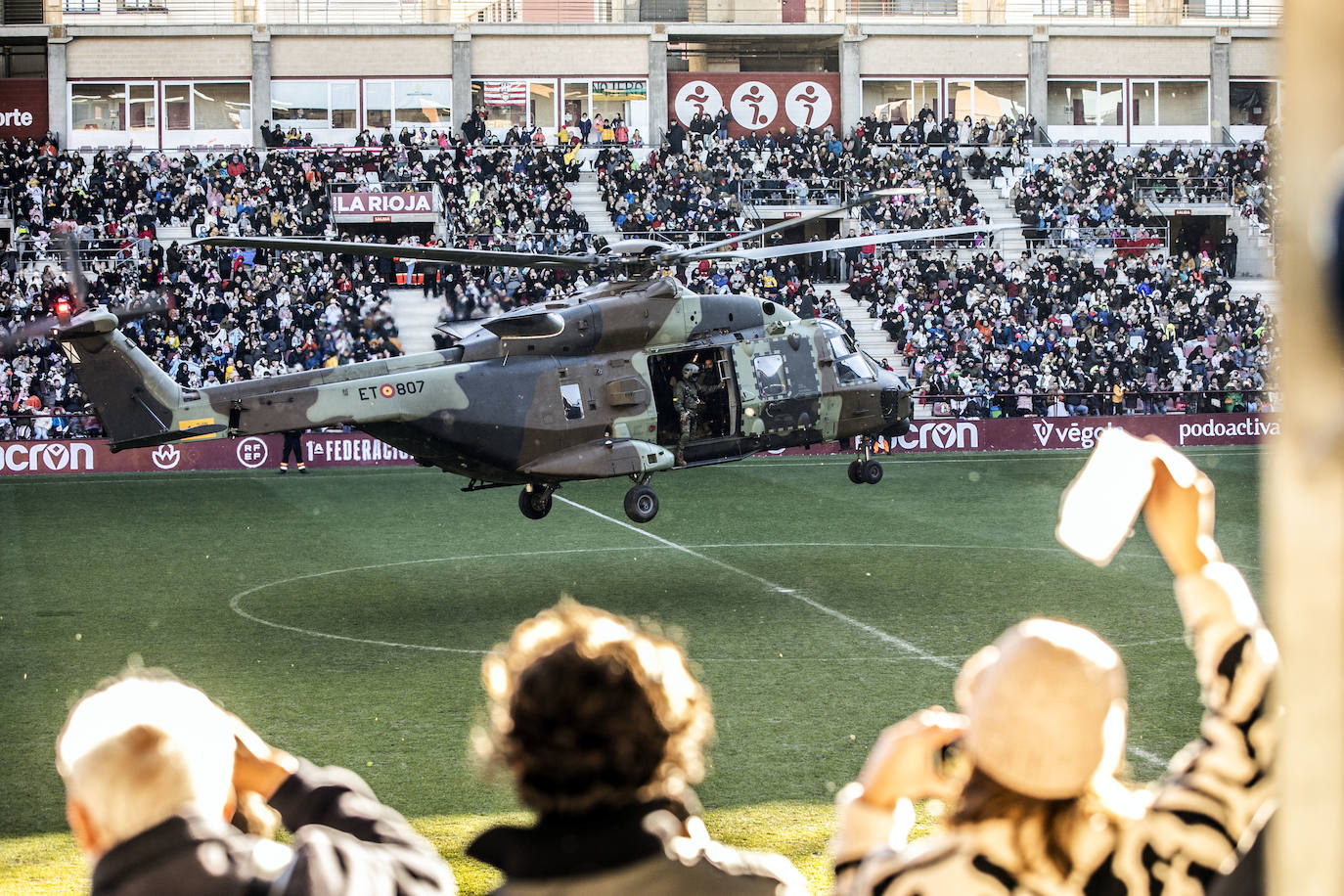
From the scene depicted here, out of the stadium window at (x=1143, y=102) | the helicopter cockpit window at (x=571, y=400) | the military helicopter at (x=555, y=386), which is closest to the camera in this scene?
the military helicopter at (x=555, y=386)

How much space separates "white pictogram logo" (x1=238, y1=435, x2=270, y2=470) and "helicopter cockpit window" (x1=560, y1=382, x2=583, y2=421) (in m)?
14.6

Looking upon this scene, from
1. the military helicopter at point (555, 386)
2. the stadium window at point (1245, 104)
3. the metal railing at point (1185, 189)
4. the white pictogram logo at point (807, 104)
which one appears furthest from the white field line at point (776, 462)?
the stadium window at point (1245, 104)

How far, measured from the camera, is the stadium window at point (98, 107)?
147ft

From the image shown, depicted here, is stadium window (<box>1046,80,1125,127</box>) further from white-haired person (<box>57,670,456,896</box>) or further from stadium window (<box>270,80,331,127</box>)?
white-haired person (<box>57,670,456,896</box>)

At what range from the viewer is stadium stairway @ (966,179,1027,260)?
40.7 m

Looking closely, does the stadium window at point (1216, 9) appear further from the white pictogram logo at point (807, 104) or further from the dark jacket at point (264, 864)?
the dark jacket at point (264, 864)

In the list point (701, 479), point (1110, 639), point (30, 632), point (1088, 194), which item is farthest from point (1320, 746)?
point (1088, 194)

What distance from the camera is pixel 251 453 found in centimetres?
2945

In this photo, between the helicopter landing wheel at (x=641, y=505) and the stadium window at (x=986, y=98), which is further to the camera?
the stadium window at (x=986, y=98)

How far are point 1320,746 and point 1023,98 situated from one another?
1951 inches

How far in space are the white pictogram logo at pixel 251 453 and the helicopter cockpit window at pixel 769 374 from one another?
48.9ft

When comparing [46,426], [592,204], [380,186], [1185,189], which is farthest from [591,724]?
[1185,189]

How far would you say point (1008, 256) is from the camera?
40531 mm

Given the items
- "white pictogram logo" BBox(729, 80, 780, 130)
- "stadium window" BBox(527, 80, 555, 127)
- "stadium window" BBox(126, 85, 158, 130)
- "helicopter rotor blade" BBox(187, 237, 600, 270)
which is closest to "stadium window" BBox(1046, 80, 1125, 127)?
"white pictogram logo" BBox(729, 80, 780, 130)
